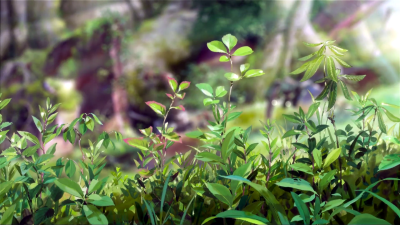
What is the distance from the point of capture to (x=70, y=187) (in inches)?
15.6

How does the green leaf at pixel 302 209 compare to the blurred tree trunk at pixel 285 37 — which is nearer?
the green leaf at pixel 302 209

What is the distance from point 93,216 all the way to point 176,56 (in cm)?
594

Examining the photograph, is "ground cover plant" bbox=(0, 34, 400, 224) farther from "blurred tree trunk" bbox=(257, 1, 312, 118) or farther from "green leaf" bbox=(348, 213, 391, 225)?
"blurred tree trunk" bbox=(257, 1, 312, 118)

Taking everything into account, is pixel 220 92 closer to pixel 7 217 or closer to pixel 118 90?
pixel 7 217

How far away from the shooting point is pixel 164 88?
5996 mm

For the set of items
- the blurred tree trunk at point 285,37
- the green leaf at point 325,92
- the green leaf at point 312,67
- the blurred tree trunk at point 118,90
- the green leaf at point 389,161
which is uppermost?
the blurred tree trunk at point 285,37

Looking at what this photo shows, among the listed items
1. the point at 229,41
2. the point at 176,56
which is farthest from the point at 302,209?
the point at 176,56

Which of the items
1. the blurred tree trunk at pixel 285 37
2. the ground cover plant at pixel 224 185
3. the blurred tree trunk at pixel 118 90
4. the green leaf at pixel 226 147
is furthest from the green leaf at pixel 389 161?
the blurred tree trunk at pixel 118 90

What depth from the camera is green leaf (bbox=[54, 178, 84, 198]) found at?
0.39 metres

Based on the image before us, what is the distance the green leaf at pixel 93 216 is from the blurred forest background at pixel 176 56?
5.19 m

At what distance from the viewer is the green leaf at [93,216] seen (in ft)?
1.24

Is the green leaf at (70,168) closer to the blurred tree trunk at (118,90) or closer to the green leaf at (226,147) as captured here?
the green leaf at (226,147)

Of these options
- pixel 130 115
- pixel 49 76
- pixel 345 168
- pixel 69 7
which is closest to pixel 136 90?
pixel 130 115

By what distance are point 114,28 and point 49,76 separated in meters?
1.88
